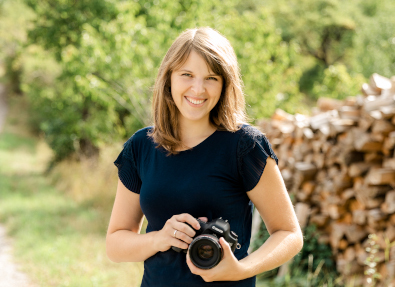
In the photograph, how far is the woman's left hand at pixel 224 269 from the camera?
1.23 m

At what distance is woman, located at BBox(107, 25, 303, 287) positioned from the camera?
1341 mm

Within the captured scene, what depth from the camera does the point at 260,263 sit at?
4.30 feet

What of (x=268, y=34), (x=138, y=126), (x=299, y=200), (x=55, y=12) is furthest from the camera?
(x=55, y=12)

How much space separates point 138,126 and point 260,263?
24.6 feet

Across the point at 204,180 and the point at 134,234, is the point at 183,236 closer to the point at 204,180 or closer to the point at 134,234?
the point at 204,180

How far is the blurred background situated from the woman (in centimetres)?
44

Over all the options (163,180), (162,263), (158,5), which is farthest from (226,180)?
(158,5)

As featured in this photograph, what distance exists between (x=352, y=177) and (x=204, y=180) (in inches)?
104

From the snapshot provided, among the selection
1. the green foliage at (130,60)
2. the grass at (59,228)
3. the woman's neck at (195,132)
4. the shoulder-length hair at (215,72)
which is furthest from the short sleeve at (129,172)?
the green foliage at (130,60)

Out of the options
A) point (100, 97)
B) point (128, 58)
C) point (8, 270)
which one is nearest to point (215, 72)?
point (8, 270)

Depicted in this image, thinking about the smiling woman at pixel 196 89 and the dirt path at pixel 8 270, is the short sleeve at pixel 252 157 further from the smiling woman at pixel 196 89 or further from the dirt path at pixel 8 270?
the dirt path at pixel 8 270

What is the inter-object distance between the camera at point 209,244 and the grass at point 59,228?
121 inches

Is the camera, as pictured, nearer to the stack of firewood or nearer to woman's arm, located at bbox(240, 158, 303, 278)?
woman's arm, located at bbox(240, 158, 303, 278)

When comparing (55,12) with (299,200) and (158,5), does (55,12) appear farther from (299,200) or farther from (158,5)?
(299,200)
